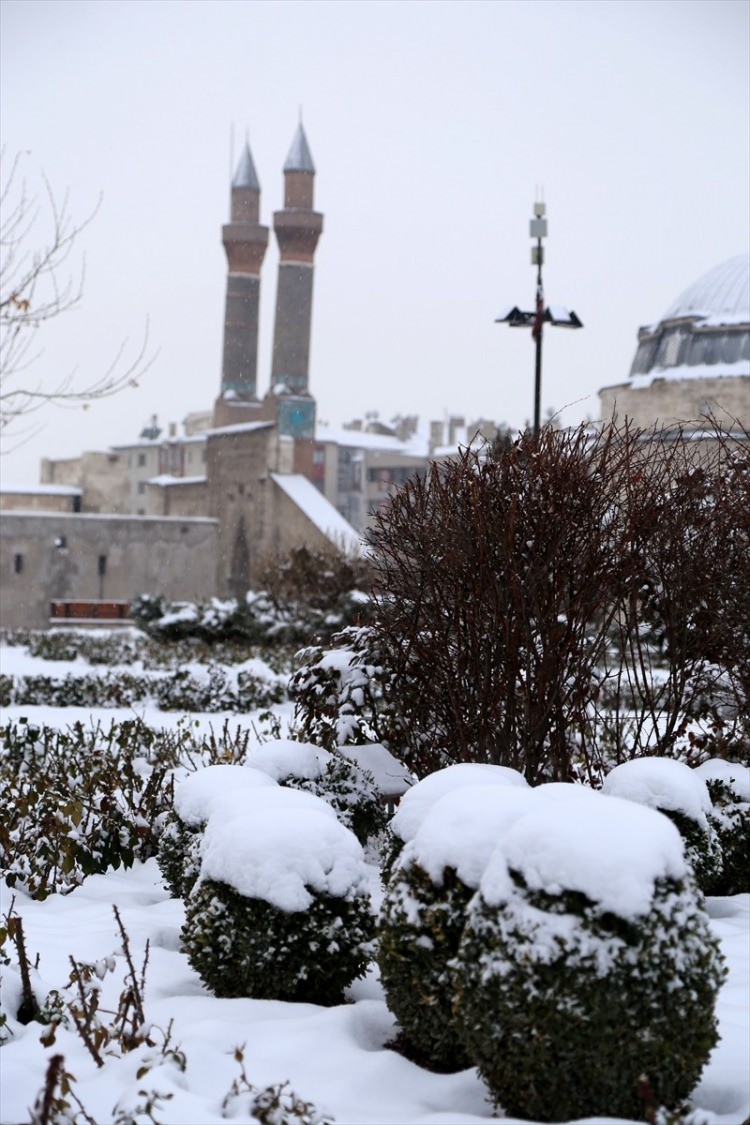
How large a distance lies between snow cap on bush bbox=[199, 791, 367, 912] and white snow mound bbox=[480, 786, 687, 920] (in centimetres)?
101

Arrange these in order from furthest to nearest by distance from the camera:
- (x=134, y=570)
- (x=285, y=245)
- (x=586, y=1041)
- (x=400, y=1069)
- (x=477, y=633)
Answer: (x=285, y=245)
(x=134, y=570)
(x=477, y=633)
(x=400, y=1069)
(x=586, y=1041)

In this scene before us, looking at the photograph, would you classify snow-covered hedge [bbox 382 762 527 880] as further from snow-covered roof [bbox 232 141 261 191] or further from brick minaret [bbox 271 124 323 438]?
snow-covered roof [bbox 232 141 261 191]

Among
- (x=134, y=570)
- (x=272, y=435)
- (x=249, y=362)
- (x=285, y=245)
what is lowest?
(x=134, y=570)

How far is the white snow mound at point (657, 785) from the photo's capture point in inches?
219

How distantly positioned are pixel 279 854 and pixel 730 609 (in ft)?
11.0

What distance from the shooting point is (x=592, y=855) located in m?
3.42

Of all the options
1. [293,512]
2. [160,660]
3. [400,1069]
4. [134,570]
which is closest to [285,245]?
[293,512]

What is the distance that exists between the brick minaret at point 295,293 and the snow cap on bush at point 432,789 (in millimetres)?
41758

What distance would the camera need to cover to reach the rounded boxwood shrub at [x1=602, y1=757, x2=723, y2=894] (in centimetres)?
556

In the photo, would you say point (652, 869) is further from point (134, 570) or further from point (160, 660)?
point (134, 570)

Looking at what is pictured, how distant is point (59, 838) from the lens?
6555mm

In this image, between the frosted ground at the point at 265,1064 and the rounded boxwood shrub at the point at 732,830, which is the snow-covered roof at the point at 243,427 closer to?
the rounded boxwood shrub at the point at 732,830

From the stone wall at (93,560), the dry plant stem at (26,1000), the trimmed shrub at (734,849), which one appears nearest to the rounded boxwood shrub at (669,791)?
the trimmed shrub at (734,849)

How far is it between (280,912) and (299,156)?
46741 mm
